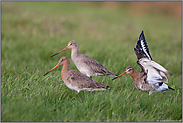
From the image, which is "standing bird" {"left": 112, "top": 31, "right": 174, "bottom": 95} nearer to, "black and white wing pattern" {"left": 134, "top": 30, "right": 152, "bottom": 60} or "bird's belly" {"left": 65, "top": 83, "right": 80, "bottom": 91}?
"black and white wing pattern" {"left": 134, "top": 30, "right": 152, "bottom": 60}

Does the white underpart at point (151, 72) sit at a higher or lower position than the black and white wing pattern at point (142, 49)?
lower

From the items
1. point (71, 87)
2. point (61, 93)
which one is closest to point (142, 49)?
point (71, 87)

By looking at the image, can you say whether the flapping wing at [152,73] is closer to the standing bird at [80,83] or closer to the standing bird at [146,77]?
the standing bird at [146,77]

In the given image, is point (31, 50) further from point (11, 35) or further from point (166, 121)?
point (166, 121)

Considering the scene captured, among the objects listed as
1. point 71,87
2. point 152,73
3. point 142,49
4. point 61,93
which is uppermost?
point 142,49

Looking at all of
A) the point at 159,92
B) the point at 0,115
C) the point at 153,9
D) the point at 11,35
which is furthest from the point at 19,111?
the point at 153,9

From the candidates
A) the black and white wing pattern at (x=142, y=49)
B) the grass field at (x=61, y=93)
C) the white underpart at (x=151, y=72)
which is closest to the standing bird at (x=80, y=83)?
the grass field at (x=61, y=93)

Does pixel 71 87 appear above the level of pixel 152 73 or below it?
below

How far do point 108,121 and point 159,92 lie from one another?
2535mm

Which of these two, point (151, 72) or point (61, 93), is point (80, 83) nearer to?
point (61, 93)

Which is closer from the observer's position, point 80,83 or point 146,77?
point 80,83

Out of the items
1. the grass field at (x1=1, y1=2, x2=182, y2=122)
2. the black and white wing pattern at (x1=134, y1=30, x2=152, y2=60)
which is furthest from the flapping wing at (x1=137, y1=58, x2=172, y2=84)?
the grass field at (x1=1, y1=2, x2=182, y2=122)

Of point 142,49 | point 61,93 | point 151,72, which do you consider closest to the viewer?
point 61,93

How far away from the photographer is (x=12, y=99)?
175 inches
